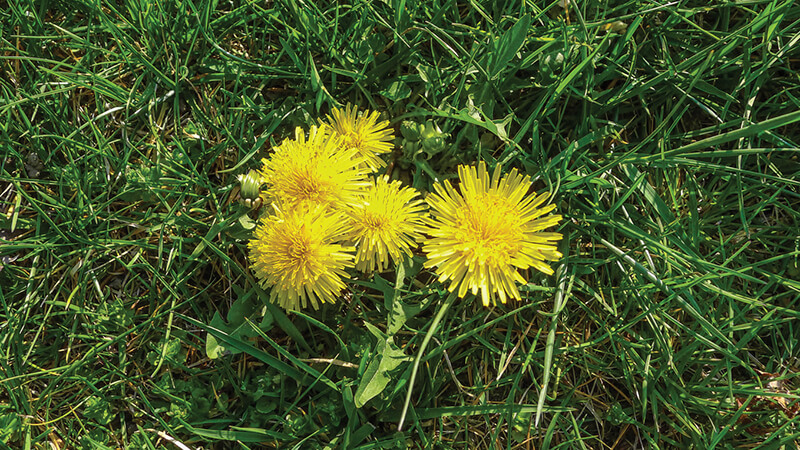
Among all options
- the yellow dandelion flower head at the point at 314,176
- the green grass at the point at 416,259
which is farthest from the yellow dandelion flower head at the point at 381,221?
the green grass at the point at 416,259

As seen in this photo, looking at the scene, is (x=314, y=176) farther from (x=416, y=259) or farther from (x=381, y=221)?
(x=416, y=259)

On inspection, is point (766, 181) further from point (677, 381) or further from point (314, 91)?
point (314, 91)

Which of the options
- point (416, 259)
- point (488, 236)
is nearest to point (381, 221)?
point (416, 259)

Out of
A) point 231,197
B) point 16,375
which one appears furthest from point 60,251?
point 231,197

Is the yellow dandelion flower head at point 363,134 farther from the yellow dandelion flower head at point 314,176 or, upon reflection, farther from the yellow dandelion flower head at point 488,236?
the yellow dandelion flower head at point 488,236

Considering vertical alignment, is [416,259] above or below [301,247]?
above

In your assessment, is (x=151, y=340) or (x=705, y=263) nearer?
(x=705, y=263)

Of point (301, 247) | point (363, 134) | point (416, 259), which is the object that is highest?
point (363, 134)
